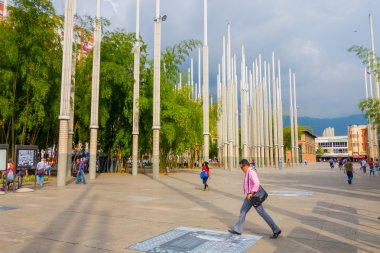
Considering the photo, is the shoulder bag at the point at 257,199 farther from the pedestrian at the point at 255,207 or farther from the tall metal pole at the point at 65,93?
the tall metal pole at the point at 65,93

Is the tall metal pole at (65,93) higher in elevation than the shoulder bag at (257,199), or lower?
higher

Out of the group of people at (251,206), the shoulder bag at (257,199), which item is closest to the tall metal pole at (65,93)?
the group of people at (251,206)

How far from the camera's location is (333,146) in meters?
141

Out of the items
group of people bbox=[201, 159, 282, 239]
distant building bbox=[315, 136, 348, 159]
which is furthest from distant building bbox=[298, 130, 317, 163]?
group of people bbox=[201, 159, 282, 239]

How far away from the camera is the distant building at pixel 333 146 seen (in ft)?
438

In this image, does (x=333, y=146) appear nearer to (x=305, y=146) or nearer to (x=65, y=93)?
(x=305, y=146)

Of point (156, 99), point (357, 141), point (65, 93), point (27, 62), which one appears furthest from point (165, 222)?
point (357, 141)

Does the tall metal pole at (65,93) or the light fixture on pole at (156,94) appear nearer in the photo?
the tall metal pole at (65,93)

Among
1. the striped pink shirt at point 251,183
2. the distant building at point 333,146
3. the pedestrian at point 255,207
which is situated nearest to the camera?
the pedestrian at point 255,207


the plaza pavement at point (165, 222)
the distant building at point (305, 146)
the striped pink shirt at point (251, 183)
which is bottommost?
the plaza pavement at point (165, 222)

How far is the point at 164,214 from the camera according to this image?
8844 millimetres

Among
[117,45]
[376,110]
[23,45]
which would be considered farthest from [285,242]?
[117,45]

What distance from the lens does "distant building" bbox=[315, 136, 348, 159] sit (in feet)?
438

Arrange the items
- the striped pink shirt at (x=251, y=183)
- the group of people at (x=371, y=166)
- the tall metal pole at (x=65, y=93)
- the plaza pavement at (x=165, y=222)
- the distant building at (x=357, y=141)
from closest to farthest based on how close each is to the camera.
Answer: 1. the plaza pavement at (x=165, y=222)
2. the striped pink shirt at (x=251, y=183)
3. the tall metal pole at (x=65, y=93)
4. the group of people at (x=371, y=166)
5. the distant building at (x=357, y=141)
